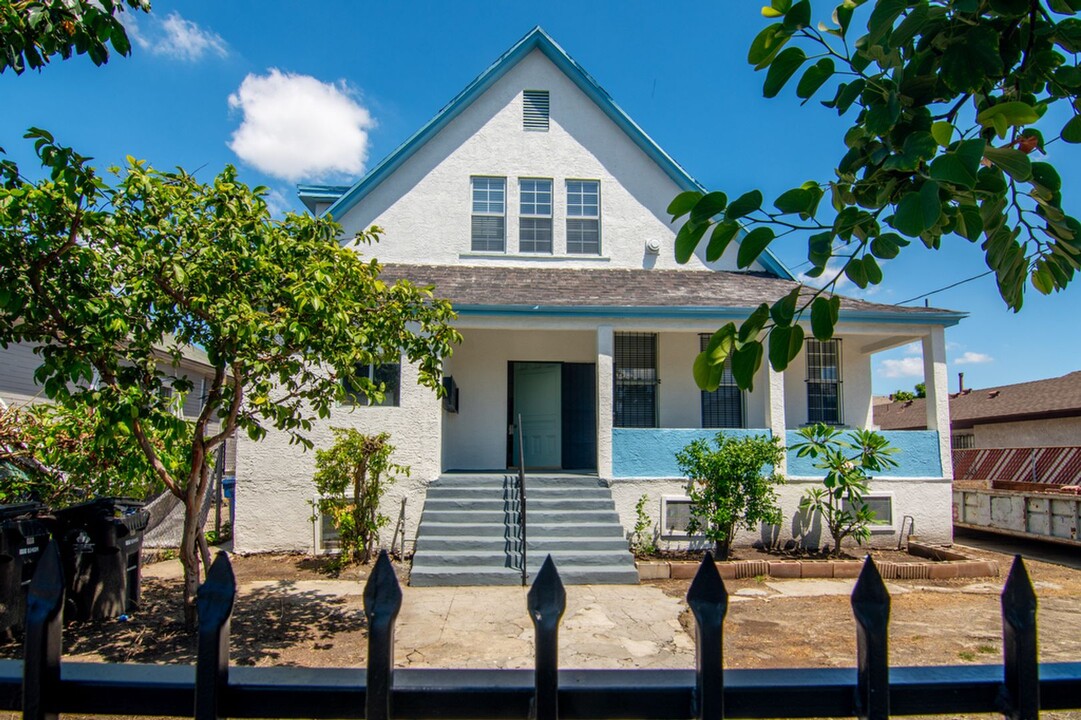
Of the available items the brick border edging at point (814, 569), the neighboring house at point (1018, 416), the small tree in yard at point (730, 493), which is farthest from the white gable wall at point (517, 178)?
the neighboring house at point (1018, 416)

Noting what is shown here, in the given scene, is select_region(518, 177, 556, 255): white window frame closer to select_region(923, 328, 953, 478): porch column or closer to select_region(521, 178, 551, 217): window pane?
select_region(521, 178, 551, 217): window pane

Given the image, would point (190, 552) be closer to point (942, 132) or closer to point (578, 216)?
point (942, 132)

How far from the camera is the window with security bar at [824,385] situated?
13.5m

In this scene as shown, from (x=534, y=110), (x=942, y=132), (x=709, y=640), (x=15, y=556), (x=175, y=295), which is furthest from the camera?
(x=534, y=110)

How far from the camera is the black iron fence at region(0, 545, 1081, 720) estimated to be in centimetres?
143

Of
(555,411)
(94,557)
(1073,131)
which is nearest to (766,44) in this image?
(1073,131)

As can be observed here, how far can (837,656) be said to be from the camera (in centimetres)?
639

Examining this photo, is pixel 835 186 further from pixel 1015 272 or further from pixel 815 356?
pixel 815 356

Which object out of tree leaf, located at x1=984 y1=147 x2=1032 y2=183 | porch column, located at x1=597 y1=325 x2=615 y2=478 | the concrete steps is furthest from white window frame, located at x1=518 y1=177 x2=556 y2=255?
tree leaf, located at x1=984 y1=147 x2=1032 y2=183

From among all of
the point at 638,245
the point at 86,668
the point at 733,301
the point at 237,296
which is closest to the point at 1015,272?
the point at 86,668

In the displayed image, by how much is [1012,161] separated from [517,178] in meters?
13.0

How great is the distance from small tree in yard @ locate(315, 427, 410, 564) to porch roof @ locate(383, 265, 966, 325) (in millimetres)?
2726

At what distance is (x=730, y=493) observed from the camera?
10688 mm

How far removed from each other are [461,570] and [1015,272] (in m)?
8.74
